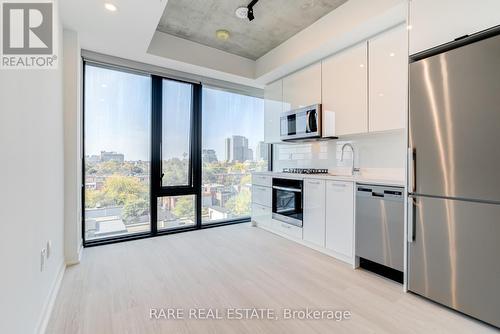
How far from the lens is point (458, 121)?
1.73 meters

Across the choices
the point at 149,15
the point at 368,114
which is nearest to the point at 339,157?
the point at 368,114

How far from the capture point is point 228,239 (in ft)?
11.2

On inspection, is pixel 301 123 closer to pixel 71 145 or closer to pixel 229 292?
pixel 229 292

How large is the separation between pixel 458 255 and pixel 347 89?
6.56 feet

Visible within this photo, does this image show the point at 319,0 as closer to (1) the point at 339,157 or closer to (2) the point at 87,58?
(1) the point at 339,157

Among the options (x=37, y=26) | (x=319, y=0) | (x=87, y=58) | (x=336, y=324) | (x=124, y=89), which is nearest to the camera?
(x=336, y=324)

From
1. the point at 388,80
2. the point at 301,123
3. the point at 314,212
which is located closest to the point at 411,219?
the point at 314,212

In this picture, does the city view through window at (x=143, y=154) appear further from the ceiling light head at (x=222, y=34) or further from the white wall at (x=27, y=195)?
the white wall at (x=27, y=195)

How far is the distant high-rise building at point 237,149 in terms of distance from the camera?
430cm

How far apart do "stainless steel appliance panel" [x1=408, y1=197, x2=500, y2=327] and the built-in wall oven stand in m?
1.41

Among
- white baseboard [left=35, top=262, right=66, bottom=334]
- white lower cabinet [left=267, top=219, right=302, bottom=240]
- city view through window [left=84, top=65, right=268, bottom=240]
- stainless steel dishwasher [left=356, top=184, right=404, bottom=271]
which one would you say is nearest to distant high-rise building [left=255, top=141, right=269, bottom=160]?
city view through window [left=84, top=65, right=268, bottom=240]

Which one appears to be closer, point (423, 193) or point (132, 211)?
point (423, 193)

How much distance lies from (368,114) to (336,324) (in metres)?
2.12

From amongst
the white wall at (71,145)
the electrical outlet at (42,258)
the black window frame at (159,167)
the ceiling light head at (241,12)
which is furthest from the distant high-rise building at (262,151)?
the electrical outlet at (42,258)
